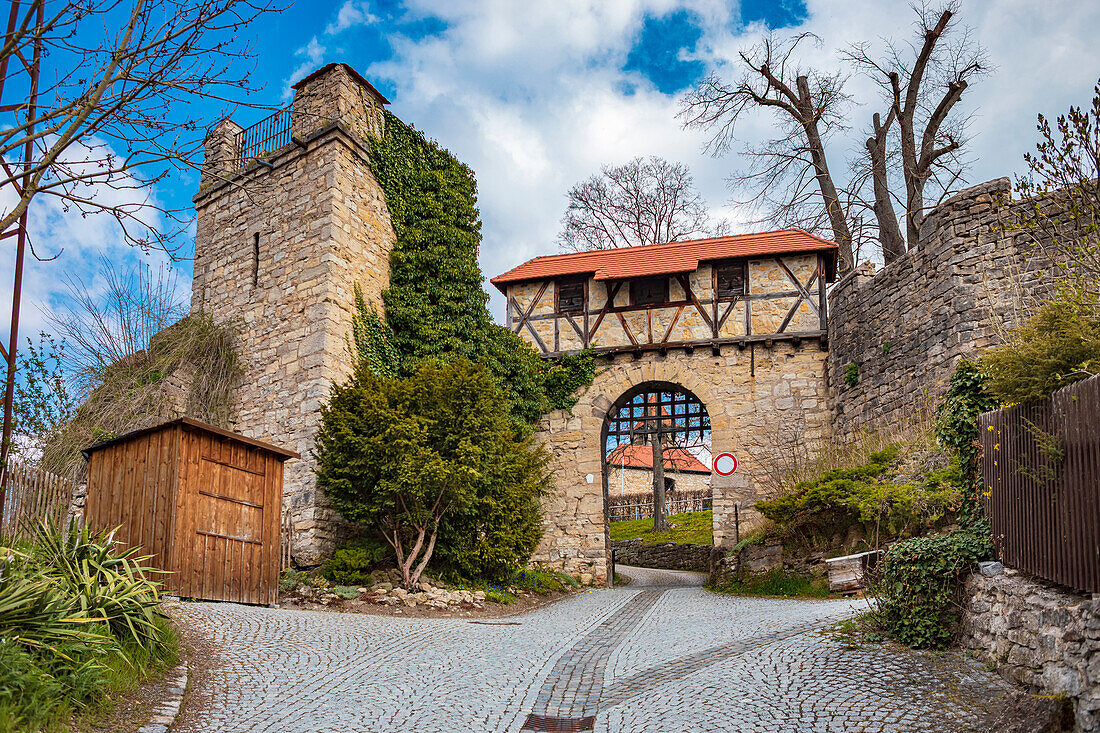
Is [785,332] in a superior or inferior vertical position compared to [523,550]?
superior

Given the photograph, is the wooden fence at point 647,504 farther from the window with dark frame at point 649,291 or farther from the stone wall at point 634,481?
the window with dark frame at point 649,291

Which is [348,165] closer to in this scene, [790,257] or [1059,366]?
[790,257]

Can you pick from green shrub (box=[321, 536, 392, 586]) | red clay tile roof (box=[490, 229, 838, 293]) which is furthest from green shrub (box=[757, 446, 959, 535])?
green shrub (box=[321, 536, 392, 586])

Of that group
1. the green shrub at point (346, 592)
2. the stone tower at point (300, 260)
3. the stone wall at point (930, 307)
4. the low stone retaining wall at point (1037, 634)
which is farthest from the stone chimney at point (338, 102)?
the low stone retaining wall at point (1037, 634)

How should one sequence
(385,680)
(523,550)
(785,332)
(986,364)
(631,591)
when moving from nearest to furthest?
1. (385,680)
2. (986,364)
3. (523,550)
4. (631,591)
5. (785,332)

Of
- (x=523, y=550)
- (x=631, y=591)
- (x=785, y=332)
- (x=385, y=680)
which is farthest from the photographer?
(x=785, y=332)

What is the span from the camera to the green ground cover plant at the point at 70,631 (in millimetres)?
3977

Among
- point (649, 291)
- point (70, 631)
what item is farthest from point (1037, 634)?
point (649, 291)

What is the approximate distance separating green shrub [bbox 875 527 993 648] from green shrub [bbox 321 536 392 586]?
6322mm

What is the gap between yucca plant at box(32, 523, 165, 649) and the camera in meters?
5.07

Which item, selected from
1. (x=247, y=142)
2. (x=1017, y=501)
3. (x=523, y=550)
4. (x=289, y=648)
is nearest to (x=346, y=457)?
(x=523, y=550)

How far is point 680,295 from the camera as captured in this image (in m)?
15.4

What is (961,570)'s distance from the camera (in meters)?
5.80

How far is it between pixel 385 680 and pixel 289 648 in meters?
1.11
